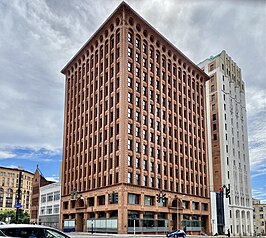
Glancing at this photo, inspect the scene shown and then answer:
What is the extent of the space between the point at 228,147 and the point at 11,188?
123 metres

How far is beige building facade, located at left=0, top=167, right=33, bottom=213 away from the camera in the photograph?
6860 inches

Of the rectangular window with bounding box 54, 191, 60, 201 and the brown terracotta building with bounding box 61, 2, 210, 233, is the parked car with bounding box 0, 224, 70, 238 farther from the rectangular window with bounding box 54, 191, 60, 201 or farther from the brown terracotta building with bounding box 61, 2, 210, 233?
the rectangular window with bounding box 54, 191, 60, 201

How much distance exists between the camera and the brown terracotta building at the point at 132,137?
67438 mm

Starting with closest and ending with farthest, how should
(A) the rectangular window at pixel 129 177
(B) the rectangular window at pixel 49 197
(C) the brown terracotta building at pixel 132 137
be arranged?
1. (A) the rectangular window at pixel 129 177
2. (C) the brown terracotta building at pixel 132 137
3. (B) the rectangular window at pixel 49 197

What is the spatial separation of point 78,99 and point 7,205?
109 metres

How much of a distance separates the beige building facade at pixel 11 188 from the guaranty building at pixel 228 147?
4301 inches

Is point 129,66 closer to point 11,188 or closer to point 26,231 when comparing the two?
point 26,231

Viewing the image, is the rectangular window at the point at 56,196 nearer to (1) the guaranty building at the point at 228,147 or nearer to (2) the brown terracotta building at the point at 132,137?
(2) the brown terracotta building at the point at 132,137

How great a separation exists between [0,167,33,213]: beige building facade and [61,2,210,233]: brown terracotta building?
327 feet

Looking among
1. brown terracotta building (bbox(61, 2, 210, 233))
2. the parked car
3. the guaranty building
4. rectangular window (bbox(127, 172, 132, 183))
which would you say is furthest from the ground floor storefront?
the parked car

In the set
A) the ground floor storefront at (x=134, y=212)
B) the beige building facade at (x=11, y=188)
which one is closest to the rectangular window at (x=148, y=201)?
the ground floor storefront at (x=134, y=212)

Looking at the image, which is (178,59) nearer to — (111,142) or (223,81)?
(223,81)

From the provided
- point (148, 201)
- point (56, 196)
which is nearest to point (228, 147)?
point (148, 201)

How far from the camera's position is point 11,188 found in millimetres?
180875
